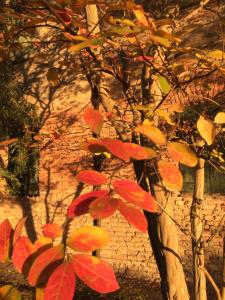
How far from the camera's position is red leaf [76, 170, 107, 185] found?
802 mm

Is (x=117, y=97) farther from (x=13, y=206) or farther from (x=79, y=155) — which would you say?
(x=13, y=206)

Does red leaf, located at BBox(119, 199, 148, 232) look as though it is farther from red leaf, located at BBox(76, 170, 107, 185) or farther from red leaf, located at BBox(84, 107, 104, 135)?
red leaf, located at BBox(84, 107, 104, 135)

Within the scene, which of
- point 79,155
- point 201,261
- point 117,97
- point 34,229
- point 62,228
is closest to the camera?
point 62,228

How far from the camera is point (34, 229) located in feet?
26.8

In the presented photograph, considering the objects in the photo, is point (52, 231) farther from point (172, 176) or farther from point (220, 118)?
point (220, 118)

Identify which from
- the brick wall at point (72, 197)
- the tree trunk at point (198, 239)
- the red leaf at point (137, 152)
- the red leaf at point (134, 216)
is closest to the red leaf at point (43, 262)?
the red leaf at point (134, 216)

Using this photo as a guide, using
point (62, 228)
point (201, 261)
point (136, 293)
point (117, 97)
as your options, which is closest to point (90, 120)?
point (62, 228)

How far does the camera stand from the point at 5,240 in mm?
855

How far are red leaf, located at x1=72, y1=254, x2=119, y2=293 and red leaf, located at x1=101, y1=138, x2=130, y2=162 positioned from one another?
0.24m

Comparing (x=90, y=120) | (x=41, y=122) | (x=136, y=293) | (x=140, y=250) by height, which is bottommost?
A: (x=136, y=293)

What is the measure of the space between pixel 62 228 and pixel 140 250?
612 cm

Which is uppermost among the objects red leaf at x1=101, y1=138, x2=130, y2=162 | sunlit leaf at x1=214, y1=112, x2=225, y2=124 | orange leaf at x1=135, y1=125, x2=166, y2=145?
sunlit leaf at x1=214, y1=112, x2=225, y2=124

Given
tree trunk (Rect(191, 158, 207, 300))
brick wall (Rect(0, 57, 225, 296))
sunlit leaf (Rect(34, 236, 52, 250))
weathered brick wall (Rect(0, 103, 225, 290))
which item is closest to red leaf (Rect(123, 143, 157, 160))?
sunlit leaf (Rect(34, 236, 52, 250))

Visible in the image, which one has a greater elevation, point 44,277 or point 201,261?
point 44,277
